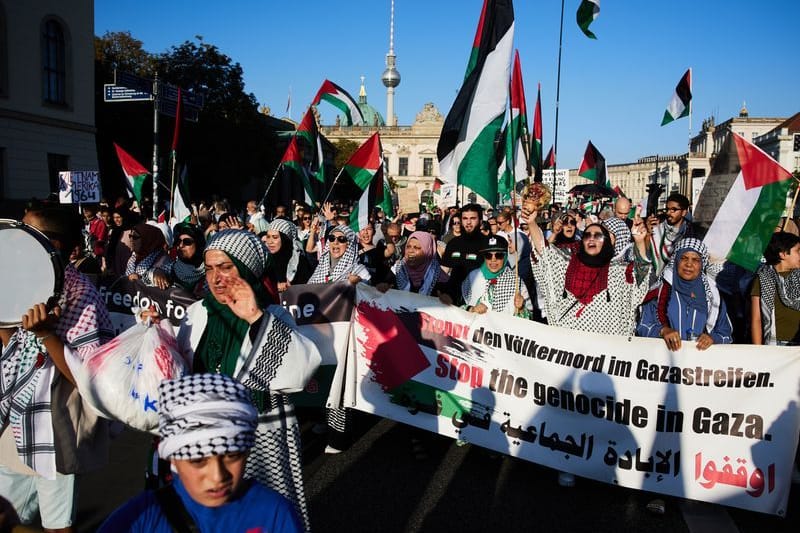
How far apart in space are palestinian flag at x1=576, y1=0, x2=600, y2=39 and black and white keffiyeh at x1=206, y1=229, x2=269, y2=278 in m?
8.82

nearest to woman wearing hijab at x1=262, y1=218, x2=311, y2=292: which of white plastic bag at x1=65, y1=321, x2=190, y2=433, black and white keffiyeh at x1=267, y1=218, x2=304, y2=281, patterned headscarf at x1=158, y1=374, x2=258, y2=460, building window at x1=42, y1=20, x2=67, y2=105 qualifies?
black and white keffiyeh at x1=267, y1=218, x2=304, y2=281

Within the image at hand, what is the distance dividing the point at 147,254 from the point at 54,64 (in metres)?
24.1

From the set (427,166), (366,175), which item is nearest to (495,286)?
(366,175)

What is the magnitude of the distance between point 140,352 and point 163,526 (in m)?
0.77

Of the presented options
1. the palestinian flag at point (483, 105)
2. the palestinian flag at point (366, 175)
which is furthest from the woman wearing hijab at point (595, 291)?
the palestinian flag at point (366, 175)

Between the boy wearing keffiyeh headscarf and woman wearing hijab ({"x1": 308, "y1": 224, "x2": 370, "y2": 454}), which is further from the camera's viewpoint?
woman wearing hijab ({"x1": 308, "y1": 224, "x2": 370, "y2": 454})

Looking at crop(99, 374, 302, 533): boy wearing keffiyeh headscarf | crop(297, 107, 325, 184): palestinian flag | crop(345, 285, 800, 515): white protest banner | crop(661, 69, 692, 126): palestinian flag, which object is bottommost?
crop(345, 285, 800, 515): white protest banner

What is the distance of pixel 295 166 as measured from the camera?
420 inches

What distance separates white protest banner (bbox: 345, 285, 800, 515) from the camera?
403cm

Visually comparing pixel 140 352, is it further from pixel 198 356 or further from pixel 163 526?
pixel 163 526

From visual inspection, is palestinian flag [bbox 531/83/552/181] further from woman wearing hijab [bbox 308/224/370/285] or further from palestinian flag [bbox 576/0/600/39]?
woman wearing hijab [bbox 308/224/370/285]

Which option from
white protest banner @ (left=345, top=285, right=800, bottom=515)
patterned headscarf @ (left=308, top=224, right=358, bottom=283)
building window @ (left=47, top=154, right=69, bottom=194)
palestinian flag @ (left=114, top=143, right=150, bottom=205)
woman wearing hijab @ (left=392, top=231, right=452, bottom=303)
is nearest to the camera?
white protest banner @ (left=345, top=285, right=800, bottom=515)

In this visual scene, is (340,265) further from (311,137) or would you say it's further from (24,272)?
(311,137)

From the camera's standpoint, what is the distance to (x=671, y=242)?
26.9ft
